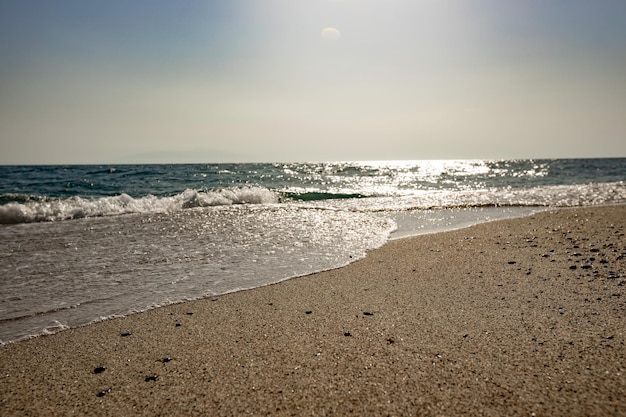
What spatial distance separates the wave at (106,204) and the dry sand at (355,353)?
39.4 feet

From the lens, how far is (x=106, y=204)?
15.9 meters

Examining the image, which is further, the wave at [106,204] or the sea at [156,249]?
the wave at [106,204]

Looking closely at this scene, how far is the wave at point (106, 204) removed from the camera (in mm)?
13766

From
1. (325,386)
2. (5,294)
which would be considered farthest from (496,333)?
(5,294)

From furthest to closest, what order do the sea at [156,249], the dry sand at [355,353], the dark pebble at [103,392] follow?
the sea at [156,249], the dark pebble at [103,392], the dry sand at [355,353]

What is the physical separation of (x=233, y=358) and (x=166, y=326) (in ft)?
4.05

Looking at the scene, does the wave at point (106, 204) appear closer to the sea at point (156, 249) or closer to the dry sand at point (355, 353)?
→ the sea at point (156, 249)

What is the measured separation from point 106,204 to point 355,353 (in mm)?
15386

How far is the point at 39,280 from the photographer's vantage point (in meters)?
6.18

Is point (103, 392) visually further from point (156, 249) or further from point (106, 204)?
point (106, 204)

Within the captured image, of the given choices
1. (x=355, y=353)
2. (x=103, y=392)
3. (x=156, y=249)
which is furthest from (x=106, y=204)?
(x=355, y=353)

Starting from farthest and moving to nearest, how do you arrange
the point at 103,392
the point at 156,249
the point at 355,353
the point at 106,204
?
the point at 106,204
the point at 156,249
the point at 355,353
the point at 103,392

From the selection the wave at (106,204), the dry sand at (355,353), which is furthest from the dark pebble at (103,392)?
the wave at (106,204)

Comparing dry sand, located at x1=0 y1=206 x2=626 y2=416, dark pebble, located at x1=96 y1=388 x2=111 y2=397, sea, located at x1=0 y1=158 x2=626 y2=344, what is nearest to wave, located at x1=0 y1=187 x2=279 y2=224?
sea, located at x1=0 y1=158 x2=626 y2=344
